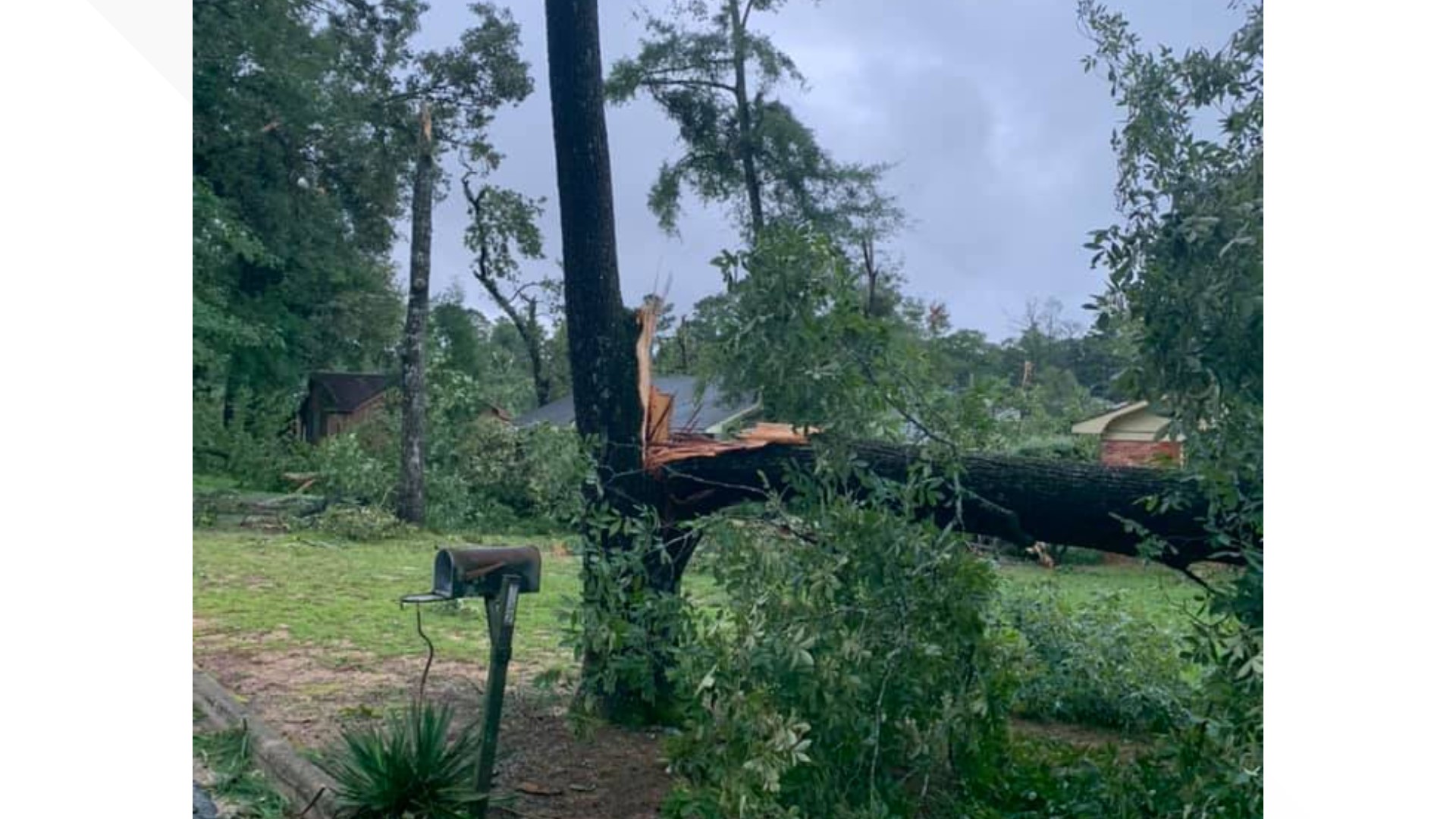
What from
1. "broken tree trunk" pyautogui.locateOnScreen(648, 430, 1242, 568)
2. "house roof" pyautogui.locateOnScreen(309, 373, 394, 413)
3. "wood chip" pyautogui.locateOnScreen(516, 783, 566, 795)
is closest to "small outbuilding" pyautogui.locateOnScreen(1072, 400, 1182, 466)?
"broken tree trunk" pyautogui.locateOnScreen(648, 430, 1242, 568)

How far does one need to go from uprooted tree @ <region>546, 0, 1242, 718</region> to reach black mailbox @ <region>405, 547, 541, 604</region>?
0.47ft

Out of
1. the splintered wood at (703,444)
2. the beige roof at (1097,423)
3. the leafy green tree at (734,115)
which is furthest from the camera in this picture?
the leafy green tree at (734,115)

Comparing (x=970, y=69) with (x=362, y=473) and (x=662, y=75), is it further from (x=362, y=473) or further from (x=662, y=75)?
(x=362, y=473)

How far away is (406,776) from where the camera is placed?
2189mm

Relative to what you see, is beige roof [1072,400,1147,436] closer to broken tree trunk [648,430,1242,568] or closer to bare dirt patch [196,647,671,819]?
broken tree trunk [648,430,1242,568]

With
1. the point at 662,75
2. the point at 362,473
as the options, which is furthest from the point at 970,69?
the point at 362,473

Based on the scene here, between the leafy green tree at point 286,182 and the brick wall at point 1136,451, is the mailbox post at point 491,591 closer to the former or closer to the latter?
the brick wall at point 1136,451

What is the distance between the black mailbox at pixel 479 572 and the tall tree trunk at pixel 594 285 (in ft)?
2.05

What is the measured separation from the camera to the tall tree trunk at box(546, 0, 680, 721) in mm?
2887

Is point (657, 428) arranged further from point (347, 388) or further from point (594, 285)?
point (347, 388)

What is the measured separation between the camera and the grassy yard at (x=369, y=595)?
416cm

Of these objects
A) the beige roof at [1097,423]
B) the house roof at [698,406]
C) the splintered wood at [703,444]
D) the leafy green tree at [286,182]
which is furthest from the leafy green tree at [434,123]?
the splintered wood at [703,444]

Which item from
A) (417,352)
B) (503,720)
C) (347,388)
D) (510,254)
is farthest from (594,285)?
(347,388)
